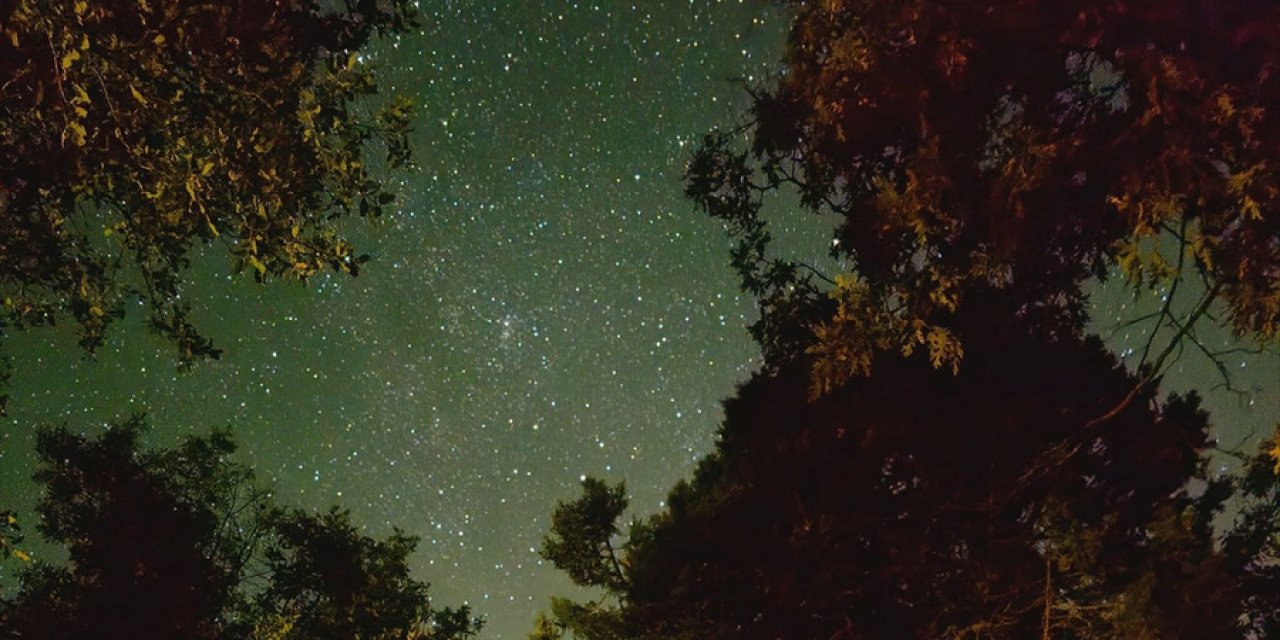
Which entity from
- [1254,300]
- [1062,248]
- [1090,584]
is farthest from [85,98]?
[1090,584]

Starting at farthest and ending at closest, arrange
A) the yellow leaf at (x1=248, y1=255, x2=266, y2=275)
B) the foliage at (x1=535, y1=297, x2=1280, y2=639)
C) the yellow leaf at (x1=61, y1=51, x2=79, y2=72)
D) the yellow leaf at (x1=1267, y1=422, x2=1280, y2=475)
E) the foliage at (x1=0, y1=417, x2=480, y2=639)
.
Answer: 1. the foliage at (x1=0, y1=417, x2=480, y2=639)
2. the foliage at (x1=535, y1=297, x2=1280, y2=639)
3. the yellow leaf at (x1=248, y1=255, x2=266, y2=275)
4. the yellow leaf at (x1=1267, y1=422, x2=1280, y2=475)
5. the yellow leaf at (x1=61, y1=51, x2=79, y2=72)

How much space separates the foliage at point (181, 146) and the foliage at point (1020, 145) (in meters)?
3.38

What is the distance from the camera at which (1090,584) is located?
741 cm

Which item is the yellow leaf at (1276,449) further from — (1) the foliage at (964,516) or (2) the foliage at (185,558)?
(2) the foliage at (185,558)

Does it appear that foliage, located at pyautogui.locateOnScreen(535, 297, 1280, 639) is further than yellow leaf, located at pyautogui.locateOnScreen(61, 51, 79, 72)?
Yes

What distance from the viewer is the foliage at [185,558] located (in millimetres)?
10383

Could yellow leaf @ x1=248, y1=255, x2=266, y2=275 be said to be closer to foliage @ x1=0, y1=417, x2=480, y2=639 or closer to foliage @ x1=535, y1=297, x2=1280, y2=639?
foliage @ x1=535, y1=297, x2=1280, y2=639

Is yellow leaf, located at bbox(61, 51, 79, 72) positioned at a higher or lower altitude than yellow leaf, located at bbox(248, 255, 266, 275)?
lower

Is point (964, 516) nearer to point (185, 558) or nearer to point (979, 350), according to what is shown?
point (979, 350)

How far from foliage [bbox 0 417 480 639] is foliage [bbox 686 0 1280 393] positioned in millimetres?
9337


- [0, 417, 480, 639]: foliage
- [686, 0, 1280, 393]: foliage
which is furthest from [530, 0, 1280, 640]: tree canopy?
[0, 417, 480, 639]: foliage

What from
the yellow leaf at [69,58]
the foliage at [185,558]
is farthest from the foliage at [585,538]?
the yellow leaf at [69,58]

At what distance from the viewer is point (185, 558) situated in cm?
1115

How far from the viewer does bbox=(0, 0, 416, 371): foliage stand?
4.12 m
